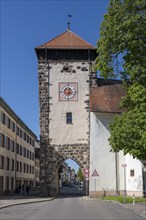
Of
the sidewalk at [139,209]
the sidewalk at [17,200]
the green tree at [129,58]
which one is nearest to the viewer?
the sidewalk at [139,209]

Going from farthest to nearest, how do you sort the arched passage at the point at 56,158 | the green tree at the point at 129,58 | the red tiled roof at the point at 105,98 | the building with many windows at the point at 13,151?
the building with many windows at the point at 13,151 < the arched passage at the point at 56,158 < the red tiled roof at the point at 105,98 < the green tree at the point at 129,58

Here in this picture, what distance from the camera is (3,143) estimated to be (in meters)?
46.7

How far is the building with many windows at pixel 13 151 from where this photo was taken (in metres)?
46.8

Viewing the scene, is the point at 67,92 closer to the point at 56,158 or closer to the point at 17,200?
the point at 56,158

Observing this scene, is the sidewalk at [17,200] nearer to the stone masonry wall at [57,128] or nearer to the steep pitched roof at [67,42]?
the stone masonry wall at [57,128]

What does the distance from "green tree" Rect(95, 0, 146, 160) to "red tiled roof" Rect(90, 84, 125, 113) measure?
16.7 meters

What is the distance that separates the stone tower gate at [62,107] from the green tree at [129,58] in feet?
60.2

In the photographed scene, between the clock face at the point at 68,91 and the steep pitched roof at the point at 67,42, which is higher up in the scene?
the steep pitched roof at the point at 67,42

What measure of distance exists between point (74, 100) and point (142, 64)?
68.6 feet

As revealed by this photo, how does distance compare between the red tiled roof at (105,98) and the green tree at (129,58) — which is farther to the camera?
the red tiled roof at (105,98)

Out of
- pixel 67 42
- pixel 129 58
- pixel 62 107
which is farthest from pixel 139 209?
pixel 67 42

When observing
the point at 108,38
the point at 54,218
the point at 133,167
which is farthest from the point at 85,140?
the point at 54,218

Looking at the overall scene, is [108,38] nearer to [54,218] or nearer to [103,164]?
[54,218]

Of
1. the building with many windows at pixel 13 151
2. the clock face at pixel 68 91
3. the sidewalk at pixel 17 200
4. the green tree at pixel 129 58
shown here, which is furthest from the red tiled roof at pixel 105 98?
the green tree at pixel 129 58
